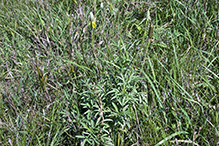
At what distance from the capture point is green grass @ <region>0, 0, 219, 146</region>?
169 centimetres

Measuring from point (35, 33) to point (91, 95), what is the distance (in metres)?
1.03

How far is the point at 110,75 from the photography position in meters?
1.97

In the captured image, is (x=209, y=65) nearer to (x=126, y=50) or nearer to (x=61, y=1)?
(x=126, y=50)

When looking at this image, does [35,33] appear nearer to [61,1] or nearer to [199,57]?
[61,1]

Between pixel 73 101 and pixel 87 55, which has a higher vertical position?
pixel 87 55

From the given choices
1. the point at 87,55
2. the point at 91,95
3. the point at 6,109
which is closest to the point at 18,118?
the point at 6,109

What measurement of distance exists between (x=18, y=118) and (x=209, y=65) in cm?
161

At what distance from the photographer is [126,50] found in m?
2.17

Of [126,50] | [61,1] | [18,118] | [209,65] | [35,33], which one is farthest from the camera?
[61,1]

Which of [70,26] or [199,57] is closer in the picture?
[199,57]

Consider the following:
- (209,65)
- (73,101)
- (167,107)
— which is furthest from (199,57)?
(73,101)

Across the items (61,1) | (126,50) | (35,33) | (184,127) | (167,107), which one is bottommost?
(184,127)

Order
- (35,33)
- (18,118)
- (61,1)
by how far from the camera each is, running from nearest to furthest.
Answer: (18,118)
(35,33)
(61,1)

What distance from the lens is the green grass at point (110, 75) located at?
5.56 ft
